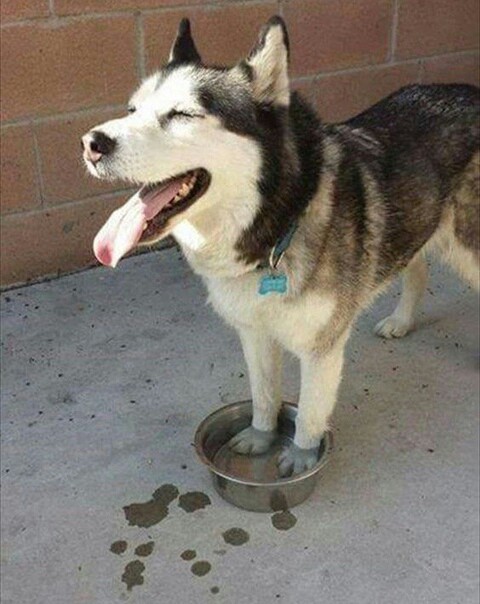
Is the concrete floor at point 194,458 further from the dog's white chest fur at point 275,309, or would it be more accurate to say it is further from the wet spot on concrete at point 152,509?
the dog's white chest fur at point 275,309

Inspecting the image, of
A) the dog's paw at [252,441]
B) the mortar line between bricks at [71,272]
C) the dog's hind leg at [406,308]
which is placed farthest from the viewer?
the mortar line between bricks at [71,272]

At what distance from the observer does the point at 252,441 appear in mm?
2297

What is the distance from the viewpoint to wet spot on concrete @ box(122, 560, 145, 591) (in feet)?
6.28

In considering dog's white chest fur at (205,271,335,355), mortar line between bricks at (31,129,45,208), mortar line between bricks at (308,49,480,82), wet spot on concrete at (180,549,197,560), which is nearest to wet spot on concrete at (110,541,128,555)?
wet spot on concrete at (180,549,197,560)

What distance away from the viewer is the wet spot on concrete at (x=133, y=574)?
1.92 meters

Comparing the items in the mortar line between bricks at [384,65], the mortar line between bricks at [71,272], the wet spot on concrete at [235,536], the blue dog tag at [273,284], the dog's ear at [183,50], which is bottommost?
the mortar line between bricks at [71,272]

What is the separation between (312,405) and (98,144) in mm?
922

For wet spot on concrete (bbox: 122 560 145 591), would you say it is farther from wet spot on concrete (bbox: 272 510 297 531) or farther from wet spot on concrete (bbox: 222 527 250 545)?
wet spot on concrete (bbox: 272 510 297 531)

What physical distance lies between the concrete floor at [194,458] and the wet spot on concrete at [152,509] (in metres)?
0.02

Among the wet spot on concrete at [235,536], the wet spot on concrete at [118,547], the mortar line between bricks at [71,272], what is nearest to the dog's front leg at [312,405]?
the wet spot on concrete at [235,536]

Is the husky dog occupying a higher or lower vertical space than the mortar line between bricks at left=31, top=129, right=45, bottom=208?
higher

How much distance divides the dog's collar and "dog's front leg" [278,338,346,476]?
0.96ft

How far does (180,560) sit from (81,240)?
1.71 meters

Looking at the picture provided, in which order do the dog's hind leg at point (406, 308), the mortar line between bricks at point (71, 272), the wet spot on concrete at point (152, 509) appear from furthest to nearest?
the mortar line between bricks at point (71, 272) → the dog's hind leg at point (406, 308) → the wet spot on concrete at point (152, 509)
